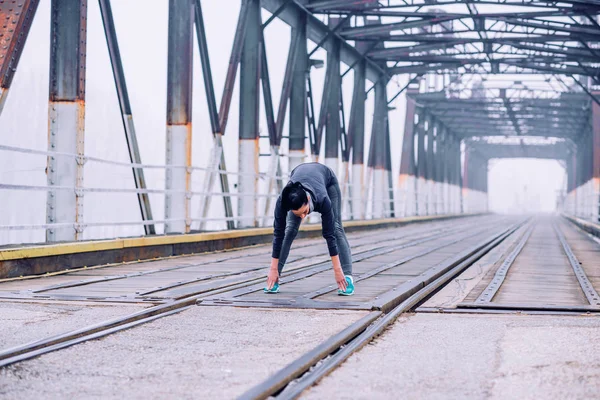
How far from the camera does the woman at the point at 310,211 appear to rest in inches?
282

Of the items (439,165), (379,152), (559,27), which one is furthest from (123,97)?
(439,165)

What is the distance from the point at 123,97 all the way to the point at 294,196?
6.83 metres

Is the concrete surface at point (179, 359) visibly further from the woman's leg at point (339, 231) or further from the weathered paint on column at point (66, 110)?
the weathered paint on column at point (66, 110)

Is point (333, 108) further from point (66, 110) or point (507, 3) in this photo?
point (66, 110)

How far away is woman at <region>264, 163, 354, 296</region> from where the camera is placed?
7164 mm

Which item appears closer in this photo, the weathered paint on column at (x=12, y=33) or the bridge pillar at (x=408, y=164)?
the weathered paint on column at (x=12, y=33)

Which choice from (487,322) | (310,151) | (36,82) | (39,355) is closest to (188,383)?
(39,355)

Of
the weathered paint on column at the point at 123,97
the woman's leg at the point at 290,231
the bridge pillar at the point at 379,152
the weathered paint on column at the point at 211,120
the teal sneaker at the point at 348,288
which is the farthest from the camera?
the bridge pillar at the point at 379,152

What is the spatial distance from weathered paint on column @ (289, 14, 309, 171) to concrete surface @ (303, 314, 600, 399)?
54.2 ft

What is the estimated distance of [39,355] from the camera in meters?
4.89

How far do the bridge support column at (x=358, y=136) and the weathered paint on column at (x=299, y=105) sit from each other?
18.9ft

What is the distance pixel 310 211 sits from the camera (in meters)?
7.24

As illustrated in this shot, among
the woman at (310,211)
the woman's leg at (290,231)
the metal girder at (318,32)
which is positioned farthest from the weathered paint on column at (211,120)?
the woman's leg at (290,231)

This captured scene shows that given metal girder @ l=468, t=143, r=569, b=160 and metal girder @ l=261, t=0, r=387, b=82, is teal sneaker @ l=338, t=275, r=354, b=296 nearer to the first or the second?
metal girder @ l=261, t=0, r=387, b=82
